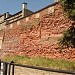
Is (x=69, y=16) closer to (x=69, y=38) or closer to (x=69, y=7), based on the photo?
(x=69, y=7)

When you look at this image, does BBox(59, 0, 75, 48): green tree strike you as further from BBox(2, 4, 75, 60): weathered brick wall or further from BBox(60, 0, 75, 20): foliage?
BBox(2, 4, 75, 60): weathered brick wall

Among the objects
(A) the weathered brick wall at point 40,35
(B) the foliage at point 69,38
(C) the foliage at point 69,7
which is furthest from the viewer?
(A) the weathered brick wall at point 40,35

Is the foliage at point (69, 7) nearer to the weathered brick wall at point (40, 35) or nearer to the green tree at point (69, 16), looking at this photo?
the green tree at point (69, 16)

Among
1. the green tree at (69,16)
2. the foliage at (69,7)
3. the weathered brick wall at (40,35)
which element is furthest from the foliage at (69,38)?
the weathered brick wall at (40,35)

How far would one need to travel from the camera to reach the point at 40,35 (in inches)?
572

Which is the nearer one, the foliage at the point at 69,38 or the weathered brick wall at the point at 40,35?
the foliage at the point at 69,38

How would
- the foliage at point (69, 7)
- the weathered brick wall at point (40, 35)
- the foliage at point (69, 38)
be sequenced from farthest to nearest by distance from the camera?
the weathered brick wall at point (40, 35) → the foliage at point (69, 38) → the foliage at point (69, 7)

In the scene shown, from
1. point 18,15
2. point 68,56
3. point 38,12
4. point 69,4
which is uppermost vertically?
point 18,15

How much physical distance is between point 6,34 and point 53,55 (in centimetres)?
819

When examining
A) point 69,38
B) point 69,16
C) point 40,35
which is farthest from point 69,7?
point 40,35

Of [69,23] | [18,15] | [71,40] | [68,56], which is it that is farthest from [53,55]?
[18,15]

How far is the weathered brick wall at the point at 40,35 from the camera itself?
41.7 ft

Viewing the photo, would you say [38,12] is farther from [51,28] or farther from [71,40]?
[71,40]

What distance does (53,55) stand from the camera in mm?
12875
